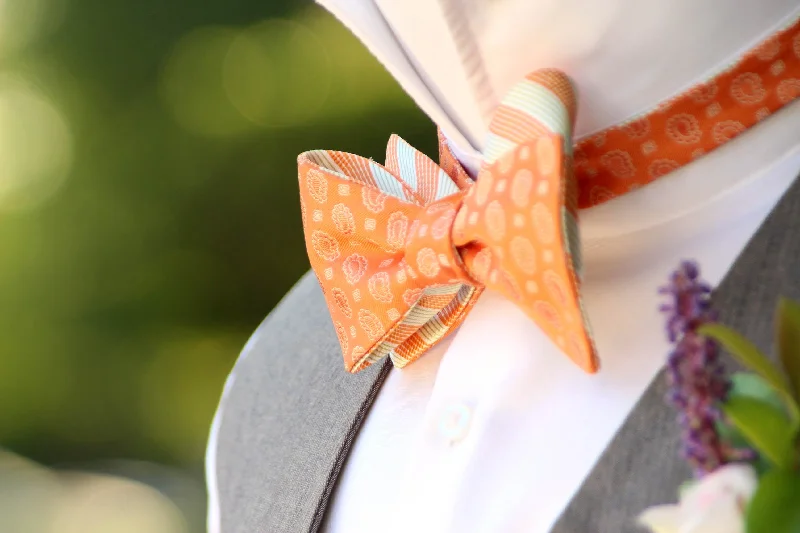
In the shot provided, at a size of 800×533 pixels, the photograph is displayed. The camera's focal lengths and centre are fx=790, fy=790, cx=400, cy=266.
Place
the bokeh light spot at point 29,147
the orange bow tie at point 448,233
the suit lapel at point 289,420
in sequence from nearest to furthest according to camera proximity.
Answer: the orange bow tie at point 448,233
the suit lapel at point 289,420
the bokeh light spot at point 29,147

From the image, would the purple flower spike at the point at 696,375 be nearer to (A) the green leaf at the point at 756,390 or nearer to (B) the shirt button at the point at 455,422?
(A) the green leaf at the point at 756,390

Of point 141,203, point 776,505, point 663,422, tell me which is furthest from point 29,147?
point 776,505

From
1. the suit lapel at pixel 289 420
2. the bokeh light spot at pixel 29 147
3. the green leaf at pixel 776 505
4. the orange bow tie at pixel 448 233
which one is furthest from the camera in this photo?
the bokeh light spot at pixel 29 147

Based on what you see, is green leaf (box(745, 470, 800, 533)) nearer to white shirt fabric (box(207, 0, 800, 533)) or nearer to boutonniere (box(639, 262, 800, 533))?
boutonniere (box(639, 262, 800, 533))

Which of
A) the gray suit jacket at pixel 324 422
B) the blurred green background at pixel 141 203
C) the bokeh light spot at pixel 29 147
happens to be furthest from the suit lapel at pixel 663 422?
the bokeh light spot at pixel 29 147

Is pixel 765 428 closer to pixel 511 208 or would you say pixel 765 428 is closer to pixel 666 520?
pixel 666 520

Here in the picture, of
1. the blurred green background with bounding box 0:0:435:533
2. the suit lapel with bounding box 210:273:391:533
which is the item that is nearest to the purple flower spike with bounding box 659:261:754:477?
the suit lapel with bounding box 210:273:391:533

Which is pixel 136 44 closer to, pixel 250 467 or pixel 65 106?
pixel 65 106

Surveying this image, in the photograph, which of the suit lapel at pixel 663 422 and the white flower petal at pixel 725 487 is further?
the suit lapel at pixel 663 422
